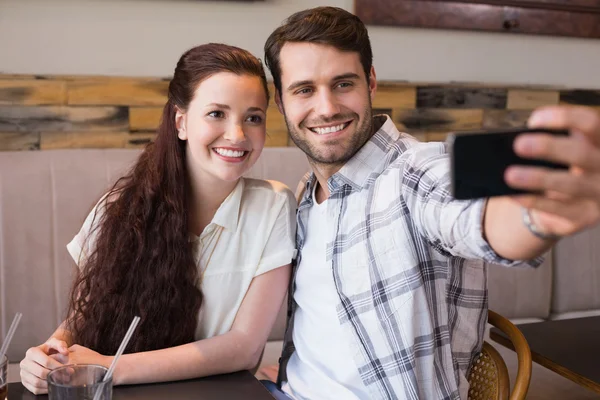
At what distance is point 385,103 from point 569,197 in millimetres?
2057

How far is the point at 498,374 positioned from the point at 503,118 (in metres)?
1.70

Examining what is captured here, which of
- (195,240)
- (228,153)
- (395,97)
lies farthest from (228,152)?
(395,97)

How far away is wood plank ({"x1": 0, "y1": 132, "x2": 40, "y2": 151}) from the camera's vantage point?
2336 mm

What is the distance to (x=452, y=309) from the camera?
4.83 ft

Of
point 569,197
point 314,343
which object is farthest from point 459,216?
point 314,343

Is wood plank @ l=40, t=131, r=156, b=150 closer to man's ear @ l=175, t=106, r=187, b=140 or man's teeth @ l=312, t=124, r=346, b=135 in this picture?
man's ear @ l=175, t=106, r=187, b=140

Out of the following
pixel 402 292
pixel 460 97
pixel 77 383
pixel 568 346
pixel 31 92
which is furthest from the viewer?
pixel 460 97

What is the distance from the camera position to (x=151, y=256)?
61.2 inches

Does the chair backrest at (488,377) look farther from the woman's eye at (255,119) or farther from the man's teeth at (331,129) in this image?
the woman's eye at (255,119)

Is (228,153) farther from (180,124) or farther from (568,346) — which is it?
(568,346)

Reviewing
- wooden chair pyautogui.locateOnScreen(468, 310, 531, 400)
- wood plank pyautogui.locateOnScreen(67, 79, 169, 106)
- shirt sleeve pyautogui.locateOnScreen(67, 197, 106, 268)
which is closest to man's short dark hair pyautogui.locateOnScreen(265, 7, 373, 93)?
shirt sleeve pyautogui.locateOnScreen(67, 197, 106, 268)

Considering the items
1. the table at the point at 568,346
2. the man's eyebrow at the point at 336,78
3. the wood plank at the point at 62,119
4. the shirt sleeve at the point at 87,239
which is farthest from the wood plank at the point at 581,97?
the shirt sleeve at the point at 87,239

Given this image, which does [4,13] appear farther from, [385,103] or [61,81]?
[385,103]

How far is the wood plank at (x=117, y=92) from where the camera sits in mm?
2383
